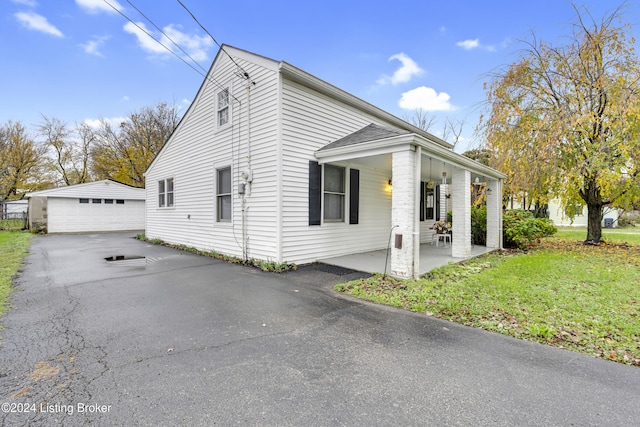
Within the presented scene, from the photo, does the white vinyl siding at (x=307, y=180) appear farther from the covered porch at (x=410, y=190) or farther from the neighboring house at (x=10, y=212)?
the neighboring house at (x=10, y=212)

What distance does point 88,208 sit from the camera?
56.5ft

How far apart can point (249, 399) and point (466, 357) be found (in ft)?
6.56

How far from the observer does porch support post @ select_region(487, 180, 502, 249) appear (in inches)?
368

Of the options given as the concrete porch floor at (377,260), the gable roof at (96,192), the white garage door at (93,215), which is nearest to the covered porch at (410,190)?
the concrete porch floor at (377,260)

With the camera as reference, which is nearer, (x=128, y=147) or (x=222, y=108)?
(x=222, y=108)

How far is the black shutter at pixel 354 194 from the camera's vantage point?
7.94 m

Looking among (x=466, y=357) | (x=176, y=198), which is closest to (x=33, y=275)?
(x=176, y=198)

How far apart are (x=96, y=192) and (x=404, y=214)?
19.5 meters

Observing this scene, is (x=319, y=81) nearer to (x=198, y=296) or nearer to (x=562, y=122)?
(x=198, y=296)

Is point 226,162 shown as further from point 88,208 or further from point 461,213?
point 88,208

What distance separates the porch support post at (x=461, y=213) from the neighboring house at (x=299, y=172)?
0.03m

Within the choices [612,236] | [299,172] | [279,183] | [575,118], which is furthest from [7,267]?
[612,236]

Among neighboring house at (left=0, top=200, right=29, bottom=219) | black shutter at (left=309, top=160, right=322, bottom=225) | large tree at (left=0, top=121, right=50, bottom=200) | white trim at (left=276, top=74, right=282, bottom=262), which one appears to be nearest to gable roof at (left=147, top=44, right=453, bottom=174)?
white trim at (left=276, top=74, right=282, bottom=262)

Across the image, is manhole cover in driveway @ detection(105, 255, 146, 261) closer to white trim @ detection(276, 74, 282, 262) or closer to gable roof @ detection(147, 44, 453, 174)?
white trim @ detection(276, 74, 282, 262)
